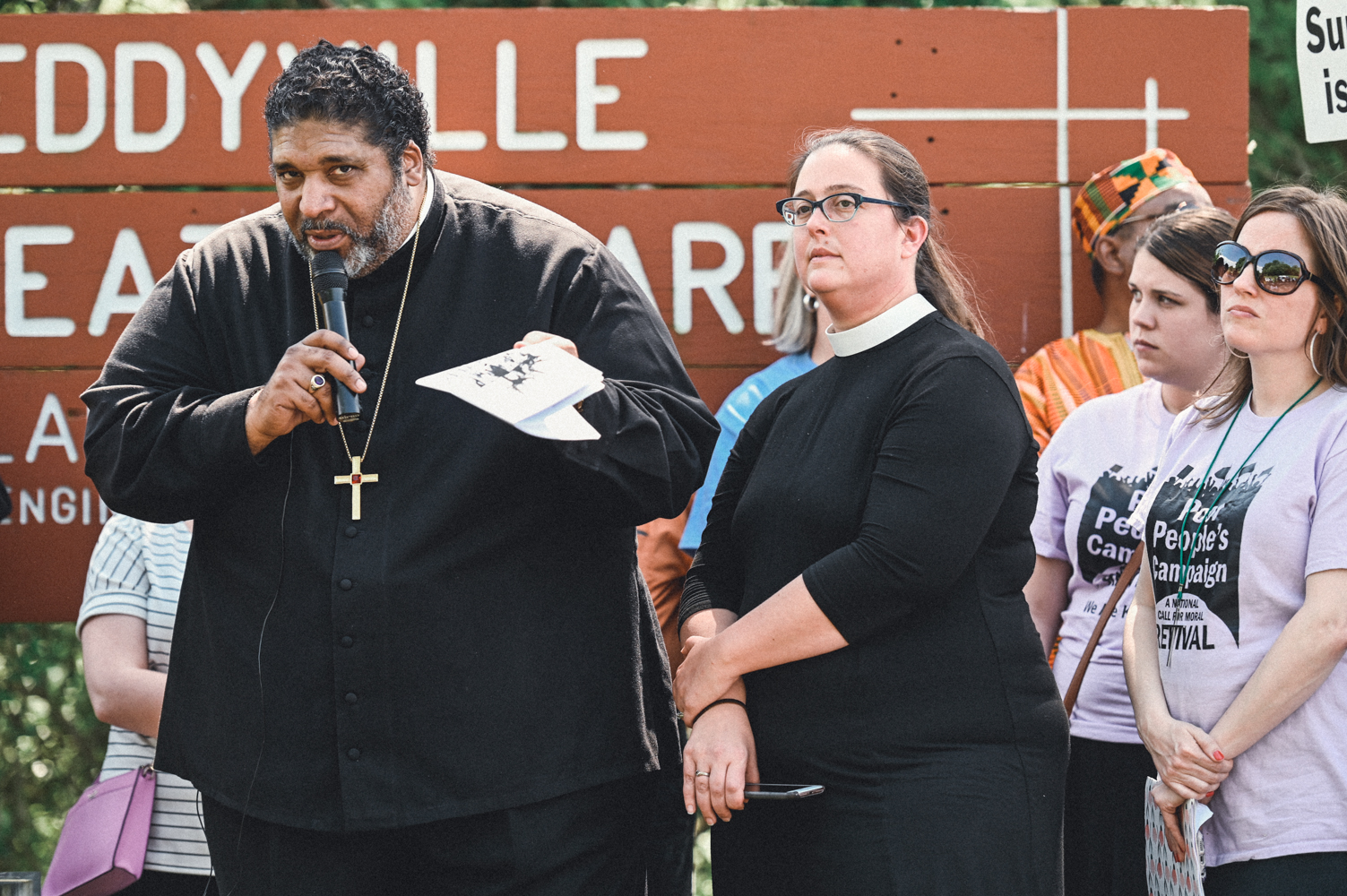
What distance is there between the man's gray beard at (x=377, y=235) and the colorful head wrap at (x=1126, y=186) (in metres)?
2.03

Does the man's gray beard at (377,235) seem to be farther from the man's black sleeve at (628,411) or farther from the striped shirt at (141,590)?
the striped shirt at (141,590)

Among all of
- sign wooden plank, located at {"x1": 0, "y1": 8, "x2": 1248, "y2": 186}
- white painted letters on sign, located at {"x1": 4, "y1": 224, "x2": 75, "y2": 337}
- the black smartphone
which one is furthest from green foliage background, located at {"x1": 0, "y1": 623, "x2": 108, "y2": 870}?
the black smartphone

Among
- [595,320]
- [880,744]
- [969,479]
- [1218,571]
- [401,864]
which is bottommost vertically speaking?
[401,864]

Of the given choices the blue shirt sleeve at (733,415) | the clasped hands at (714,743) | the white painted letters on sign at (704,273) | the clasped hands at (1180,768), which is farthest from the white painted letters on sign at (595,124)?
the clasped hands at (1180,768)

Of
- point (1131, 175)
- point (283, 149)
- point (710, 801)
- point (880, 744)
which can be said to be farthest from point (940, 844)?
point (1131, 175)

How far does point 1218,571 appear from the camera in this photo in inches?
94.3

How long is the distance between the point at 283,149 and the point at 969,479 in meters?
1.18

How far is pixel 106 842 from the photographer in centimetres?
292

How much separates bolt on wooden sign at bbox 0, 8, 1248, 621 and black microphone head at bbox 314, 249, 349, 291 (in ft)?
5.33

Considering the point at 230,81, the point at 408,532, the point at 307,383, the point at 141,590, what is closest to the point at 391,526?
the point at 408,532

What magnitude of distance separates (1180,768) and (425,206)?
1.57m

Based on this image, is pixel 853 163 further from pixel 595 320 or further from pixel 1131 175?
pixel 1131 175

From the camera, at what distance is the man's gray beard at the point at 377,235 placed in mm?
2271

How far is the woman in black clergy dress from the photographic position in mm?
2133
